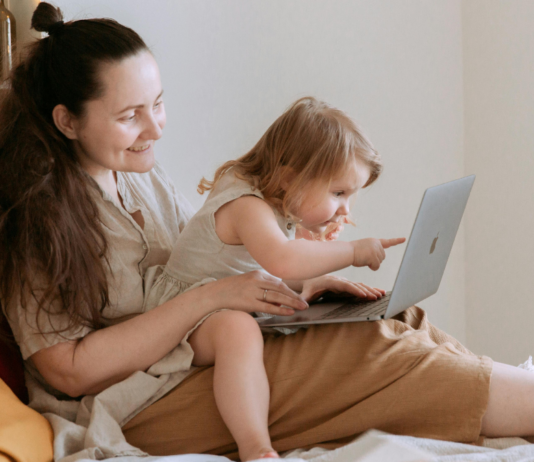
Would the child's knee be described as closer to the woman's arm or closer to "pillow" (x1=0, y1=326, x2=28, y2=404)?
the woman's arm

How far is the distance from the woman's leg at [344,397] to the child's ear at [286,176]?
37cm

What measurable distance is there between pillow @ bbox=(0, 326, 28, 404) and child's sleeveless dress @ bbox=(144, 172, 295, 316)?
0.89 feet

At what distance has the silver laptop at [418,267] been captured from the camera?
1045 mm

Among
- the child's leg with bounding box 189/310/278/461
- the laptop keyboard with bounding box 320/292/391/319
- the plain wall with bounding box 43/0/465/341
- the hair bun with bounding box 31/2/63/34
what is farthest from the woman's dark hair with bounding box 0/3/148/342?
the plain wall with bounding box 43/0/465/341

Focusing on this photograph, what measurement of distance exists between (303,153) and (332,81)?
104 cm

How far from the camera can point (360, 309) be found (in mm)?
1181

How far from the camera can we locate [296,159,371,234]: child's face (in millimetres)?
1318

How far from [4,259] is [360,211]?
62.1 inches

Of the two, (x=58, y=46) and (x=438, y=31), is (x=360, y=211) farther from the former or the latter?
(x=58, y=46)

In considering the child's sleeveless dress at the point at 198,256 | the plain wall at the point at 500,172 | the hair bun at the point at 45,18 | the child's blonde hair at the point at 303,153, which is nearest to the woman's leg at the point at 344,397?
the child's sleeveless dress at the point at 198,256

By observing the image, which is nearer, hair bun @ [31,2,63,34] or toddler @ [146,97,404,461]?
toddler @ [146,97,404,461]

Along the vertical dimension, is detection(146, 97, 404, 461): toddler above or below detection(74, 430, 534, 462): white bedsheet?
above

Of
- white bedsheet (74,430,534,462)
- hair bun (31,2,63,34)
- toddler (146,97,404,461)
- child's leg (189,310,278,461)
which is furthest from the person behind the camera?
hair bun (31,2,63,34)

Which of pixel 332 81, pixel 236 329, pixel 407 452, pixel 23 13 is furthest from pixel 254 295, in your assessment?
pixel 332 81
